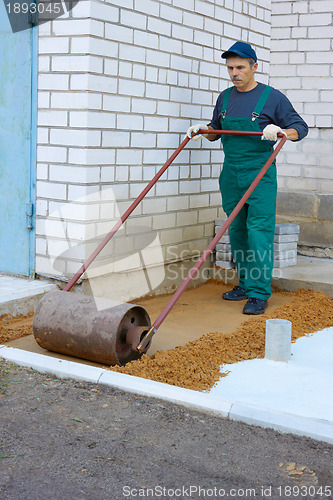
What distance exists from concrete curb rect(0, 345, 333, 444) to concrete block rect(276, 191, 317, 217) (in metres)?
4.59

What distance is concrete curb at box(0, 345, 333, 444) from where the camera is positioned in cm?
312

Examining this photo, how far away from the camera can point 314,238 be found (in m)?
7.68

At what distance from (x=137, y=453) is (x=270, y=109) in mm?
3254

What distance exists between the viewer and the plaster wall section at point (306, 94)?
785cm

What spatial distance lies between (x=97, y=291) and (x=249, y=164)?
64.2 inches

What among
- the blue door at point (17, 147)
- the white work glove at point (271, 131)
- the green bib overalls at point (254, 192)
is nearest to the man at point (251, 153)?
the green bib overalls at point (254, 192)

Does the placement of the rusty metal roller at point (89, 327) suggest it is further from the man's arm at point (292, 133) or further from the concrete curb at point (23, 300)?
the man's arm at point (292, 133)

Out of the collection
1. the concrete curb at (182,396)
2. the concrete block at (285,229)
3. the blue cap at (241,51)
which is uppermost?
the blue cap at (241,51)

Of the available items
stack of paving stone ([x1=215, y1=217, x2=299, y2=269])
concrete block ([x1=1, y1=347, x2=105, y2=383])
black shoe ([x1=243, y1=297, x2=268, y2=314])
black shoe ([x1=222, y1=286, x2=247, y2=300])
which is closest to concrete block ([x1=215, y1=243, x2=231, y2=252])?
stack of paving stone ([x1=215, y1=217, x2=299, y2=269])

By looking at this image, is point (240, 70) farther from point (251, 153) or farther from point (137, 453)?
point (137, 453)

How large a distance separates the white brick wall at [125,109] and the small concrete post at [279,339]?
1678mm

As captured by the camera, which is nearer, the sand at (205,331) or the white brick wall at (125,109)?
the sand at (205,331)

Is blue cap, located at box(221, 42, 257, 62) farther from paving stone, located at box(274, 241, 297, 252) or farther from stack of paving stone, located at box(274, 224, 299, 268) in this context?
paving stone, located at box(274, 241, 297, 252)

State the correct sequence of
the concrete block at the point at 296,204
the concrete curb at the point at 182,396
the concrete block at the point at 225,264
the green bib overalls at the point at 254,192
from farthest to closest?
1. the concrete block at the point at 296,204
2. the concrete block at the point at 225,264
3. the green bib overalls at the point at 254,192
4. the concrete curb at the point at 182,396
